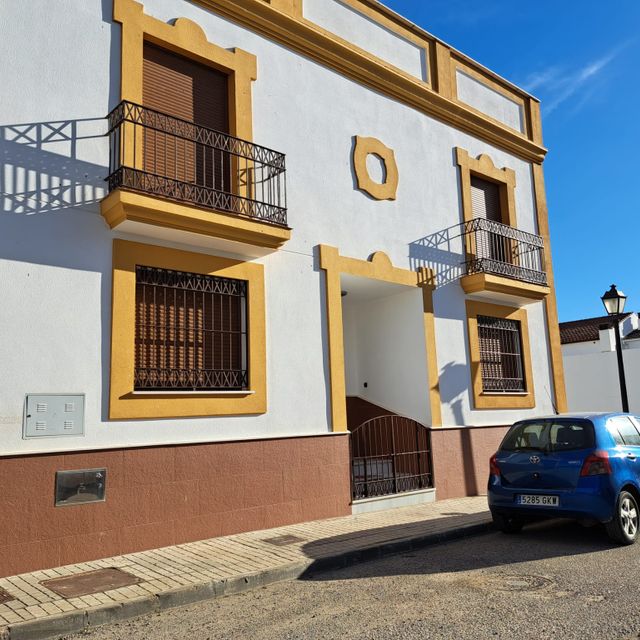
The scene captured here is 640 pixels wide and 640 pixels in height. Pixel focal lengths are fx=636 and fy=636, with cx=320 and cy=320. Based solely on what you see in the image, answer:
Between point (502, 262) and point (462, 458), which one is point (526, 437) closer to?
point (462, 458)

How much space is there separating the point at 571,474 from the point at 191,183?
5619 mm

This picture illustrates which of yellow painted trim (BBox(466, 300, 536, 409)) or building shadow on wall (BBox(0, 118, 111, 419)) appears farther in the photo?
yellow painted trim (BBox(466, 300, 536, 409))

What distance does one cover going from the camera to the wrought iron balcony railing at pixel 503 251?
12.1 metres

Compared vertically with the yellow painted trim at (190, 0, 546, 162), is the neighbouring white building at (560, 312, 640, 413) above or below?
below

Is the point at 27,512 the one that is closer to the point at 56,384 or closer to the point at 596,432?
the point at 56,384

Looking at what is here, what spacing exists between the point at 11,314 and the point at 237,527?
3674mm

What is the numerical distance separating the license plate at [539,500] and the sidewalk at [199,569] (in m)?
1.01

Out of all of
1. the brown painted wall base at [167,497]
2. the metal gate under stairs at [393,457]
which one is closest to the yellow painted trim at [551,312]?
the metal gate under stairs at [393,457]

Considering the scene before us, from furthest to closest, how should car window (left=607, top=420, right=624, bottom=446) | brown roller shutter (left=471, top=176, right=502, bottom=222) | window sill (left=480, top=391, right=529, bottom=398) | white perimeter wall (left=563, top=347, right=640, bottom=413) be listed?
1. white perimeter wall (left=563, top=347, right=640, bottom=413)
2. brown roller shutter (left=471, top=176, right=502, bottom=222)
3. window sill (left=480, top=391, right=529, bottom=398)
4. car window (left=607, top=420, right=624, bottom=446)

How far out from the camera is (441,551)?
7293mm

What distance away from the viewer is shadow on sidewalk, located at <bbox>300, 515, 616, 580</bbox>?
6.44 meters

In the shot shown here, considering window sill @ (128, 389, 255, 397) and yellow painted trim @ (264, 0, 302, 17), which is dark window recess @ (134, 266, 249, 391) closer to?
window sill @ (128, 389, 255, 397)

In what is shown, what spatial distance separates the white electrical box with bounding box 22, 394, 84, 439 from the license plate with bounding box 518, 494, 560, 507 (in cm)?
505

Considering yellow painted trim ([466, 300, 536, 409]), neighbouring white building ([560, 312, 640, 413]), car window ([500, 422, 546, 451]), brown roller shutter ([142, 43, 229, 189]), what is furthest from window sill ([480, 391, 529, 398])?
neighbouring white building ([560, 312, 640, 413])
